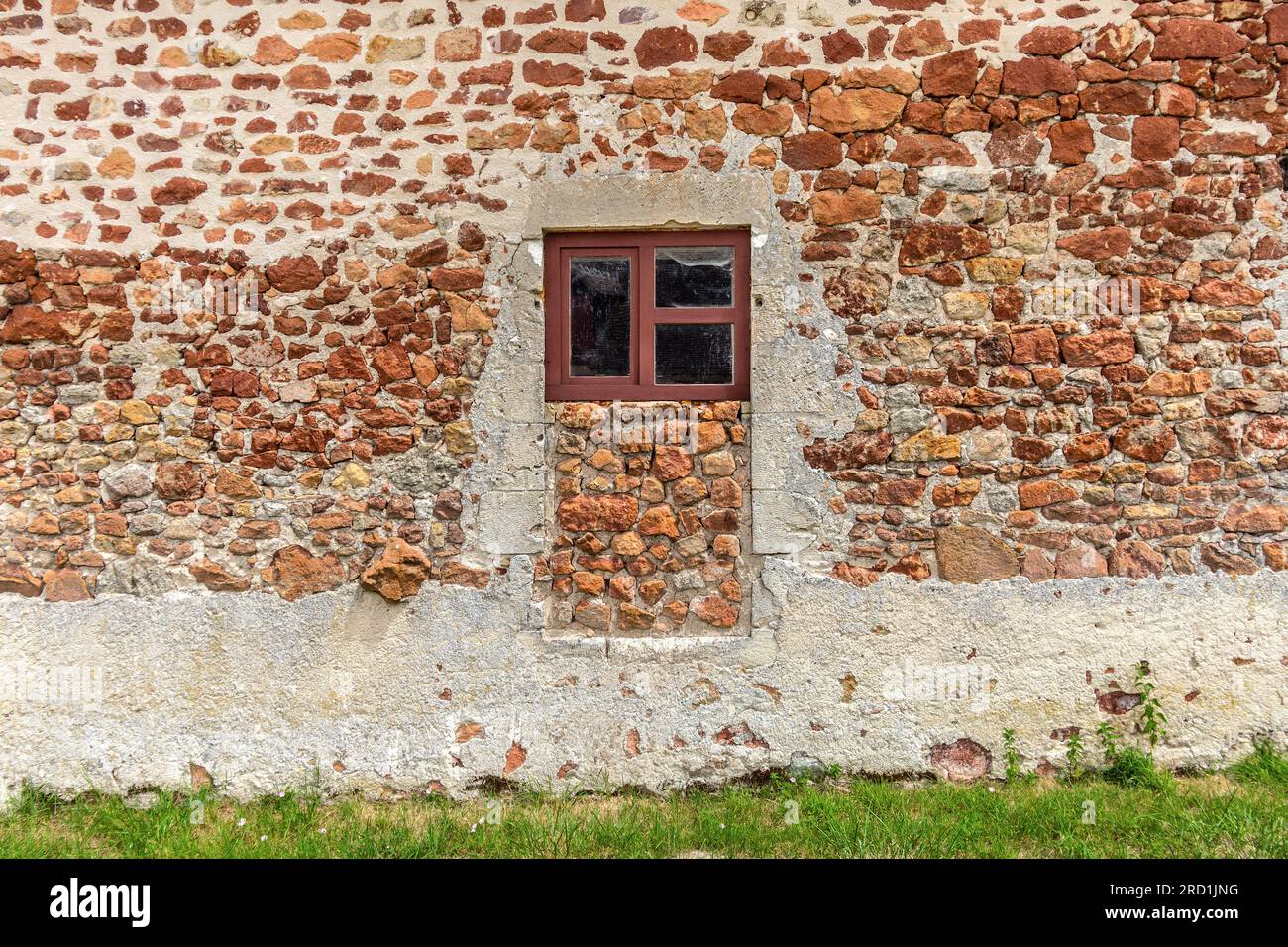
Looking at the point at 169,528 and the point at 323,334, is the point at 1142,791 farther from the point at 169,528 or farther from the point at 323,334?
the point at 169,528

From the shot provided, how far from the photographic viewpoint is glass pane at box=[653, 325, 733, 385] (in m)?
3.75

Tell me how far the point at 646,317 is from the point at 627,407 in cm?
44

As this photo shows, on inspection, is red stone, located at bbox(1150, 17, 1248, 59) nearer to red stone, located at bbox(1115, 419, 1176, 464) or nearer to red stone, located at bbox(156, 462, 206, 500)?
red stone, located at bbox(1115, 419, 1176, 464)

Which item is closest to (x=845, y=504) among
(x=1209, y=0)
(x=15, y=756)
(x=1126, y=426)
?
(x=1126, y=426)

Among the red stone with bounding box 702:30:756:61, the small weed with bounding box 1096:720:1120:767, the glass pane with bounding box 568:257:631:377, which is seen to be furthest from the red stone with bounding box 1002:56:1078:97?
the small weed with bounding box 1096:720:1120:767

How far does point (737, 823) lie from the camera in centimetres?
332

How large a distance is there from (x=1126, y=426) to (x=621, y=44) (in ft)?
9.38

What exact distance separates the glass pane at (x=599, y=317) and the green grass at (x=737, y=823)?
1992 millimetres

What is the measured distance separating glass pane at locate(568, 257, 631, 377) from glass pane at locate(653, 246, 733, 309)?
16 cm

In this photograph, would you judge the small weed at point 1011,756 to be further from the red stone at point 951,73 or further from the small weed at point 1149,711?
the red stone at point 951,73

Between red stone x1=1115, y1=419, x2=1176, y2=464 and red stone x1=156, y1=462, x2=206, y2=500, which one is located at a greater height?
red stone x1=1115, y1=419, x2=1176, y2=464

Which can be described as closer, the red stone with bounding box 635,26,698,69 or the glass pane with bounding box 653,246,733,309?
the red stone with bounding box 635,26,698,69

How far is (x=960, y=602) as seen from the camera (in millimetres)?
3574

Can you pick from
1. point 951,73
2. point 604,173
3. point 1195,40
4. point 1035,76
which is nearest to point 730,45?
point 604,173
